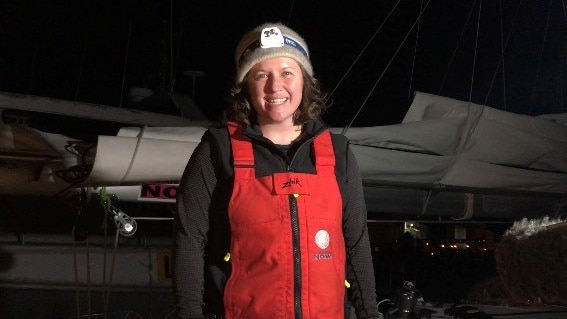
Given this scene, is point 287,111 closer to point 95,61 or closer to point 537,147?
point 537,147

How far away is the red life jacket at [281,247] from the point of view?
170 cm

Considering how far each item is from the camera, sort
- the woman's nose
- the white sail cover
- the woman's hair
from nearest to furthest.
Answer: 1. the woman's nose
2. the woman's hair
3. the white sail cover

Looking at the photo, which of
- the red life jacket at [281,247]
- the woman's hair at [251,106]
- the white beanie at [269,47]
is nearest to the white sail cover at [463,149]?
the woman's hair at [251,106]

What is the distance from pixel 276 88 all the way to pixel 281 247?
63 centimetres

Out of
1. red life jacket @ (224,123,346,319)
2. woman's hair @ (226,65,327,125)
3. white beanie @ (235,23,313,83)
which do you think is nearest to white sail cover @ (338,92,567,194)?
woman's hair @ (226,65,327,125)

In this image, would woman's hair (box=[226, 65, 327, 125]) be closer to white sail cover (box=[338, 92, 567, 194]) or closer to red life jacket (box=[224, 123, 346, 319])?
red life jacket (box=[224, 123, 346, 319])

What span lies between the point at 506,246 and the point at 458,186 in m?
2.36

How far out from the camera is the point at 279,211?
176cm

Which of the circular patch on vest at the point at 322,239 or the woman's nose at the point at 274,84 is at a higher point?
the woman's nose at the point at 274,84

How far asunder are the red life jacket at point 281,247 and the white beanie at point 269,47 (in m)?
0.38

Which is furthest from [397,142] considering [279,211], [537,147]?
[279,211]

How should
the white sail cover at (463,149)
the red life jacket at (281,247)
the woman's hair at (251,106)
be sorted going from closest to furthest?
the red life jacket at (281,247)
the woman's hair at (251,106)
the white sail cover at (463,149)

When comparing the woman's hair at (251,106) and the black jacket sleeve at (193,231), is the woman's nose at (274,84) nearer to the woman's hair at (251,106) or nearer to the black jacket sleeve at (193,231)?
the woman's hair at (251,106)

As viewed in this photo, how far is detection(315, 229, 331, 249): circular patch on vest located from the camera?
1774 mm
